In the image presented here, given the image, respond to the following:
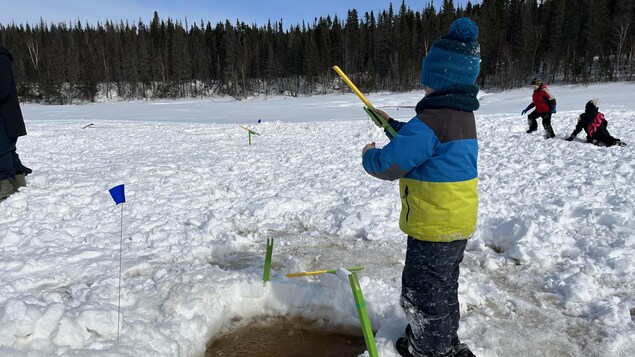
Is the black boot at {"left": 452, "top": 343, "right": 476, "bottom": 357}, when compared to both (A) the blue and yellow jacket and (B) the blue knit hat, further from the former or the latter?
(B) the blue knit hat

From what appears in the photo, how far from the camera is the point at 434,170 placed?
2246 millimetres

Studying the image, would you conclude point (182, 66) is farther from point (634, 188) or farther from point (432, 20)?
point (634, 188)

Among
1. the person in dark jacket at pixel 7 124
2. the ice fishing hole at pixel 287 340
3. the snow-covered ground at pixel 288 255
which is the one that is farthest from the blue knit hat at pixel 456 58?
the person in dark jacket at pixel 7 124

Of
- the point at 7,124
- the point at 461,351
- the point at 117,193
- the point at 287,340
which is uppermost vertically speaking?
the point at 7,124

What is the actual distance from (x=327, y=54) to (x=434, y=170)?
227 ft

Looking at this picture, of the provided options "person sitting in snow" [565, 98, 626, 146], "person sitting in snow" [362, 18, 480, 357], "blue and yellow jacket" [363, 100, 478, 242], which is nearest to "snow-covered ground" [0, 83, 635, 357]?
"person sitting in snow" [362, 18, 480, 357]

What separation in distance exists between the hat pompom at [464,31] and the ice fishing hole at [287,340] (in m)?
2.23

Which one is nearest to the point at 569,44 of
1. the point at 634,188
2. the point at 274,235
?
the point at 634,188

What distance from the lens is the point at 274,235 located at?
4.98 metres

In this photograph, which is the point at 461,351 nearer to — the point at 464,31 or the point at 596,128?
the point at 464,31

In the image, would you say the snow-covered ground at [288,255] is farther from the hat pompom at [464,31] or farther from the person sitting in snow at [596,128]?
the hat pompom at [464,31]

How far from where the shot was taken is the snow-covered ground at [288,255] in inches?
112

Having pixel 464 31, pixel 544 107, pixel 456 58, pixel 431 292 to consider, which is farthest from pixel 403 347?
Answer: pixel 544 107

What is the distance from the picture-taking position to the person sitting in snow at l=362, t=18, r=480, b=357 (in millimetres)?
2213
